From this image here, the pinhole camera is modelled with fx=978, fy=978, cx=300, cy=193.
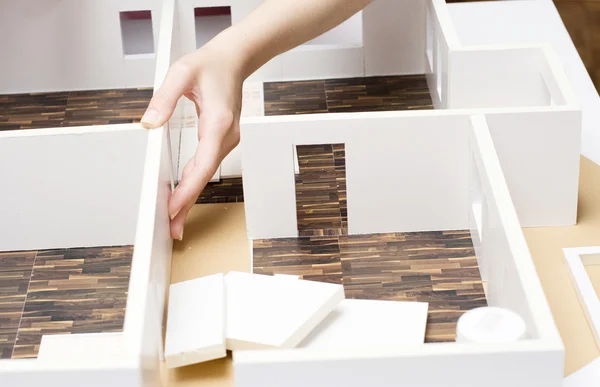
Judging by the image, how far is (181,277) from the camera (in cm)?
116

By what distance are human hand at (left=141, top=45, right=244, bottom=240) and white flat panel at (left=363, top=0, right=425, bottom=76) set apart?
35 centimetres

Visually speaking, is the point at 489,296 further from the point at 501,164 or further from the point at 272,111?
the point at 272,111

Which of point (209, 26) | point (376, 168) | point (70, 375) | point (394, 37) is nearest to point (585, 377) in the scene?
point (376, 168)

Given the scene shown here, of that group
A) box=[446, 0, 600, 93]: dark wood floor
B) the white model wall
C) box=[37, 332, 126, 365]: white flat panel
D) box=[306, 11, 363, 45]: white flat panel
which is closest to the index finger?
box=[37, 332, 126, 365]: white flat panel

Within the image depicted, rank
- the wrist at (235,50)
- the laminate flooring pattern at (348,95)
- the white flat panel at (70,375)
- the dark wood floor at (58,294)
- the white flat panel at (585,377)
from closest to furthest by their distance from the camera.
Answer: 1. the white flat panel at (70,375)
2. the white flat panel at (585,377)
3. the dark wood floor at (58,294)
4. the wrist at (235,50)
5. the laminate flooring pattern at (348,95)

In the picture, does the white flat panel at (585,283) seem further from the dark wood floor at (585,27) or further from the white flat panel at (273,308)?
the dark wood floor at (585,27)

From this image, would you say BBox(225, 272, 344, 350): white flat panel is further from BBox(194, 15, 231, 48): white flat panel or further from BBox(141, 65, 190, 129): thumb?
BBox(194, 15, 231, 48): white flat panel

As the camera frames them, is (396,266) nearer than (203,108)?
Yes

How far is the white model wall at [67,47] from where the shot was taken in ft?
5.25

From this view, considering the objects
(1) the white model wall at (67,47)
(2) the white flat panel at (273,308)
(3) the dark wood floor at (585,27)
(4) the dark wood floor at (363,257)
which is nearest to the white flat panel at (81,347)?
(2) the white flat panel at (273,308)

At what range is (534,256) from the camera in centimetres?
118

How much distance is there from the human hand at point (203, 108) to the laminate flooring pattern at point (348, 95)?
0.69 ft

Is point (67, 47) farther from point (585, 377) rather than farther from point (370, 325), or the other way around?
point (585, 377)

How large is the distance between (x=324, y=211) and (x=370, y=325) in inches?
10.3
